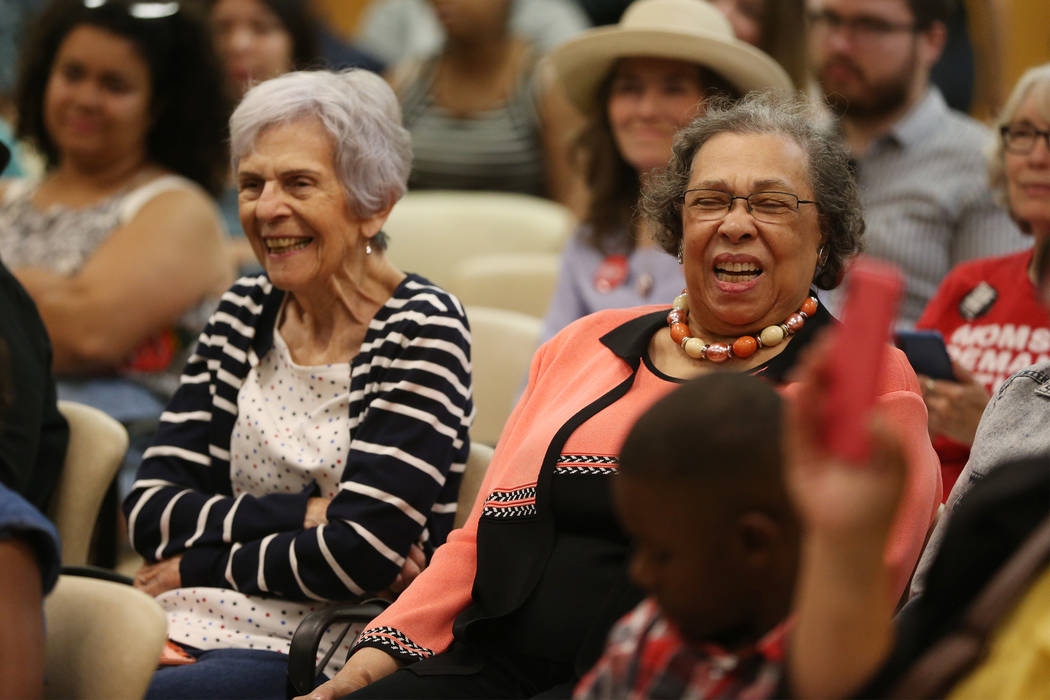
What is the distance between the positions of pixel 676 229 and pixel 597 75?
1.27 meters

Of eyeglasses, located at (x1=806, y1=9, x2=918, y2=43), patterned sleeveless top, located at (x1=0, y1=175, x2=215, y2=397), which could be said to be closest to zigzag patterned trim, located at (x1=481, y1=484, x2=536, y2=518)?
patterned sleeveless top, located at (x1=0, y1=175, x2=215, y2=397)

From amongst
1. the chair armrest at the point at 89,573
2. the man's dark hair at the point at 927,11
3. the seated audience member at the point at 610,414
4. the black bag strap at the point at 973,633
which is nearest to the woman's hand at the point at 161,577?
the chair armrest at the point at 89,573

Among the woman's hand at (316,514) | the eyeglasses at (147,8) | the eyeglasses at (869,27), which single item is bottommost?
the woman's hand at (316,514)

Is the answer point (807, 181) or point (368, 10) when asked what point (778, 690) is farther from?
point (368, 10)

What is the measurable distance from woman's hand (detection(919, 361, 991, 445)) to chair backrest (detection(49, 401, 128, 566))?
1.68 m

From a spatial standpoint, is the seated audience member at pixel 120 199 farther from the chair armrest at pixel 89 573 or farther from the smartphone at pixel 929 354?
the smartphone at pixel 929 354

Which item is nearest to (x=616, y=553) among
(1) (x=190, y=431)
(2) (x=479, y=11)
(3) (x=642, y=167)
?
(1) (x=190, y=431)

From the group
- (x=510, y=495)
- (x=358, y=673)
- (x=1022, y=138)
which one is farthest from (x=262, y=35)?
(x=358, y=673)

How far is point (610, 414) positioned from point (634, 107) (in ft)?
5.08

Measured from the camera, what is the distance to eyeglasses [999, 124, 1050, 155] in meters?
2.82

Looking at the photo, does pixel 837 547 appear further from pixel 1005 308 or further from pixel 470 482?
pixel 1005 308

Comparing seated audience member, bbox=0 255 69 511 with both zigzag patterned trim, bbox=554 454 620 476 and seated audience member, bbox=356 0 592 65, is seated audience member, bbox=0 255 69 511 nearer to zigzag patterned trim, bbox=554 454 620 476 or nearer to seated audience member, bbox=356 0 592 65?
zigzag patterned trim, bbox=554 454 620 476

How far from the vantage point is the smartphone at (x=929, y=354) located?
270 centimetres

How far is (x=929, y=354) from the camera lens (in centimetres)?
270
